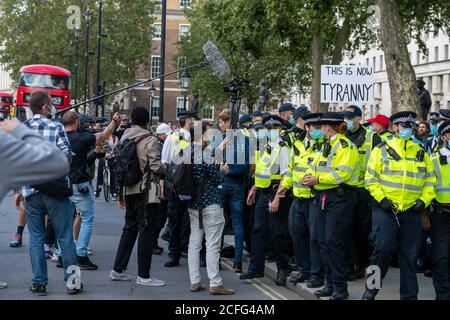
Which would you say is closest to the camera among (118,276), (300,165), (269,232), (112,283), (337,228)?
(337,228)

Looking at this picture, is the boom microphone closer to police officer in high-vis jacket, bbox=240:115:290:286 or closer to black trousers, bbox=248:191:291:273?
police officer in high-vis jacket, bbox=240:115:290:286

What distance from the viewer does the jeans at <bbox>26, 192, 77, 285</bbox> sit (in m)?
8.79

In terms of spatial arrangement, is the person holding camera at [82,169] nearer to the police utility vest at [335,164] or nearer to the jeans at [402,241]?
the police utility vest at [335,164]

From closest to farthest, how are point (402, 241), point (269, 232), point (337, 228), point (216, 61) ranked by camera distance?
point (402, 241) → point (337, 228) → point (269, 232) → point (216, 61)

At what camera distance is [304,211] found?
9570mm

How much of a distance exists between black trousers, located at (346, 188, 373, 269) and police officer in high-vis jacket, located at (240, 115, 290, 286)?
77 centimetres

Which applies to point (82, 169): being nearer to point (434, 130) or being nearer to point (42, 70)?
point (434, 130)

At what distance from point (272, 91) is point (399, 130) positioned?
172ft

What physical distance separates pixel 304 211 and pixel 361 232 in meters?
0.87

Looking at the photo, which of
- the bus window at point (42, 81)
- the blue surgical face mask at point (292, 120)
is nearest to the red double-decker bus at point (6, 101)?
the bus window at point (42, 81)

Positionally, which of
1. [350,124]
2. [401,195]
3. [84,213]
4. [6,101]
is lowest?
[84,213]

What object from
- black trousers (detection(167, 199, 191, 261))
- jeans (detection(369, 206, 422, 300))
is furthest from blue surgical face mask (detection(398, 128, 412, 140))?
black trousers (detection(167, 199, 191, 261))

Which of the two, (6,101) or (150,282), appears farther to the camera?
(6,101)

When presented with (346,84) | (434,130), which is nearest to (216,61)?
(346,84)
